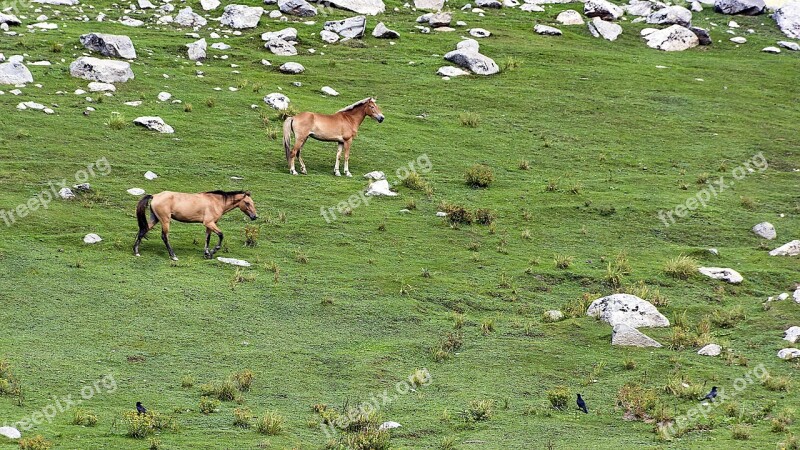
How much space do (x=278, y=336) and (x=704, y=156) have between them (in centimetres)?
2281

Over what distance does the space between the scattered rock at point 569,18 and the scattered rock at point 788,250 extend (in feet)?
95.1

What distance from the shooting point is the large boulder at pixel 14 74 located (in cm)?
3681

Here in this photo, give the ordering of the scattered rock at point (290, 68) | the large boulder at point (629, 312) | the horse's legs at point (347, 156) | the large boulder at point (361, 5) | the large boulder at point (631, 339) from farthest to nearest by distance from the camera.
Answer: the large boulder at point (361, 5) < the scattered rock at point (290, 68) < the horse's legs at point (347, 156) < the large boulder at point (629, 312) < the large boulder at point (631, 339)

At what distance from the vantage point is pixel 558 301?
25.0 m

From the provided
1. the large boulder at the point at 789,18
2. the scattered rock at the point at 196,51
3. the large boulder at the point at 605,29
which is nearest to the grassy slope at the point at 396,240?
the scattered rock at the point at 196,51

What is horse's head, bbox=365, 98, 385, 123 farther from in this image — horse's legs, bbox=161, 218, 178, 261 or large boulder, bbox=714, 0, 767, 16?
large boulder, bbox=714, 0, 767, 16

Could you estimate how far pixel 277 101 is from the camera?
38.9 metres

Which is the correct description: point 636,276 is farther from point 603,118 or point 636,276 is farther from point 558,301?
point 603,118

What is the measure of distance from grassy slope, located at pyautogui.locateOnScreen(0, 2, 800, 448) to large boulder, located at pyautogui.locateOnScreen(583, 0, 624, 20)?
6277 millimetres

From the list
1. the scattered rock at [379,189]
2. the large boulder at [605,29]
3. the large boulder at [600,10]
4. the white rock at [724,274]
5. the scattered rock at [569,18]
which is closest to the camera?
the white rock at [724,274]

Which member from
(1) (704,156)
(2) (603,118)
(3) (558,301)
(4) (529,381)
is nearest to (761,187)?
(1) (704,156)

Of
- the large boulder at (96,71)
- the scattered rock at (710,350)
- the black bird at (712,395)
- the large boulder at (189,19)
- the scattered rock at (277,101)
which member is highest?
the black bird at (712,395)

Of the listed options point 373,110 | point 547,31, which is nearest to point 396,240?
point 373,110

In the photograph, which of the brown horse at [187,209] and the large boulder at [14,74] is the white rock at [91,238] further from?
the large boulder at [14,74]
